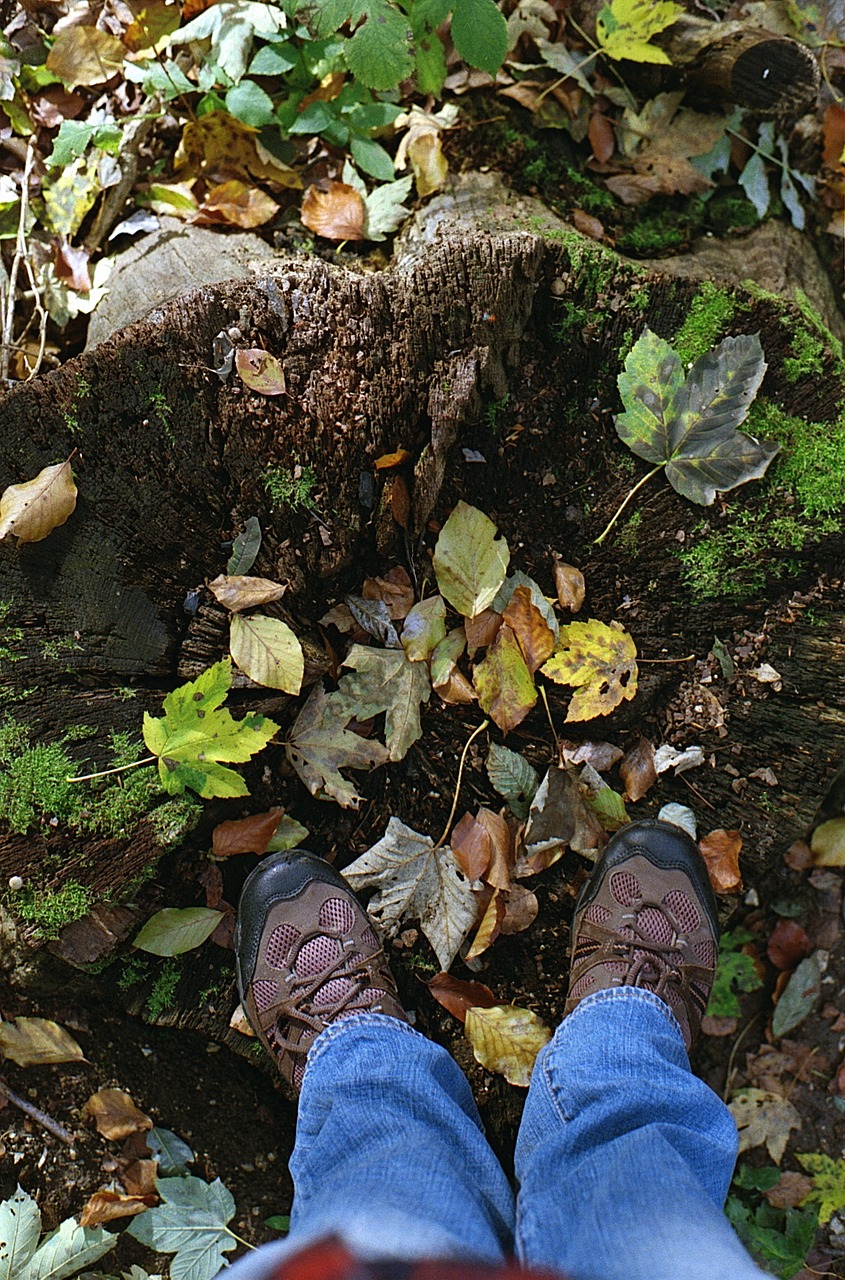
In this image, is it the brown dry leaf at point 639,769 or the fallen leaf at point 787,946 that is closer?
the brown dry leaf at point 639,769

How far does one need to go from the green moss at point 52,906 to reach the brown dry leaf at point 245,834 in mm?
271

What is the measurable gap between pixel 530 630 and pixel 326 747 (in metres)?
0.51

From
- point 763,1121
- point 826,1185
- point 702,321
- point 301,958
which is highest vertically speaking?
point 702,321

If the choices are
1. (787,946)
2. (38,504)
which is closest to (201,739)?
(38,504)

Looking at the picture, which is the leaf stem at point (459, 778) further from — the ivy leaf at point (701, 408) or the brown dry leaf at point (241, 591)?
the ivy leaf at point (701, 408)

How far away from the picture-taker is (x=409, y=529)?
68.1 inches

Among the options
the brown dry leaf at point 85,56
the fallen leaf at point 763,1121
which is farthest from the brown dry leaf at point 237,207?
the fallen leaf at point 763,1121

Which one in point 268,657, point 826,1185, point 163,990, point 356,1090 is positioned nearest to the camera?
point 356,1090

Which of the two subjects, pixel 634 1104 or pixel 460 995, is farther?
Result: pixel 460 995

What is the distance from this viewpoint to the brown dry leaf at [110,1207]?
1766 mm

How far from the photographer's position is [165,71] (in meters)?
1.95

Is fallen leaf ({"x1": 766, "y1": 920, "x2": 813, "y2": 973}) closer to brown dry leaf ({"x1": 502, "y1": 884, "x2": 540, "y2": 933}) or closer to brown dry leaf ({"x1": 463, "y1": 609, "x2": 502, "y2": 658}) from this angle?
brown dry leaf ({"x1": 502, "y1": 884, "x2": 540, "y2": 933})

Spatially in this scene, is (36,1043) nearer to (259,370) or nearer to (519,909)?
(519,909)

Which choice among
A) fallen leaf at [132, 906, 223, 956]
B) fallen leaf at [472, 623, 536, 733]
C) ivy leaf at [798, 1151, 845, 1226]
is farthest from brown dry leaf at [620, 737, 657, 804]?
ivy leaf at [798, 1151, 845, 1226]
